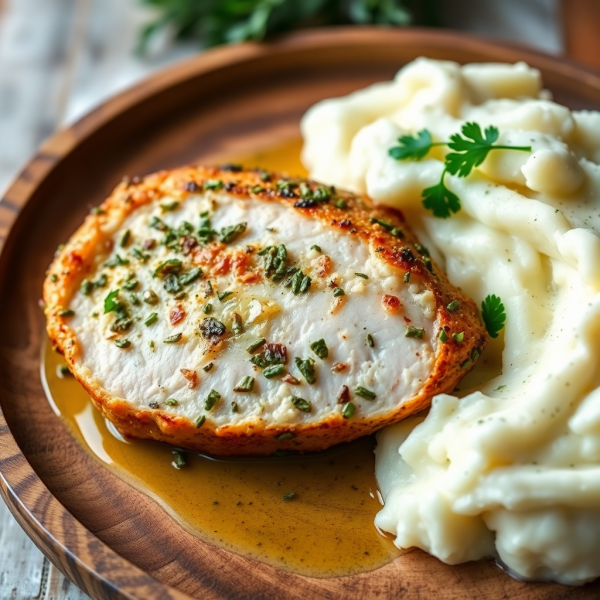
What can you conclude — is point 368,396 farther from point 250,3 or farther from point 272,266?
point 250,3

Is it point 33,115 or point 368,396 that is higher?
point 368,396

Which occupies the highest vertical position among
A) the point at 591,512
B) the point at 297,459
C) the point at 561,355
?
the point at 561,355

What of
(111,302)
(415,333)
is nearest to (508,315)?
(415,333)

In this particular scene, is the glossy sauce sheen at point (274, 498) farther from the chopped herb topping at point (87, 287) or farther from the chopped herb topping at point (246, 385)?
the chopped herb topping at point (87, 287)

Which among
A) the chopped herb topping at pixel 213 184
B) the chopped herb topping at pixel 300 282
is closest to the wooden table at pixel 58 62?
the chopped herb topping at pixel 213 184

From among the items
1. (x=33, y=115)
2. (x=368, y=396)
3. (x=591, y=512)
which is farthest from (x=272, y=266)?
(x=33, y=115)
